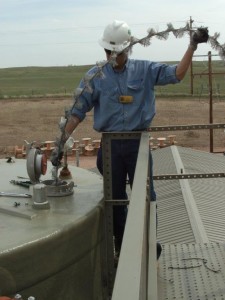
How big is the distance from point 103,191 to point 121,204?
175mm

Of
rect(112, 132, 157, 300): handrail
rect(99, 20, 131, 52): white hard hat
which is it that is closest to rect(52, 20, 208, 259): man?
rect(99, 20, 131, 52): white hard hat

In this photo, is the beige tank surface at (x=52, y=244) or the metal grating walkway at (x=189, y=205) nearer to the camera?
the beige tank surface at (x=52, y=244)

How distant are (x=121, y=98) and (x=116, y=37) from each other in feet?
1.59

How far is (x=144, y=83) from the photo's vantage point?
14.9 feet

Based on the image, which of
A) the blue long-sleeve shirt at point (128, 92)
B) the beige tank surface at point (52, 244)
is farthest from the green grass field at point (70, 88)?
the beige tank surface at point (52, 244)

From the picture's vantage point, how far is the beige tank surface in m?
3.19

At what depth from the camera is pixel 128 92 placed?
4.55 meters

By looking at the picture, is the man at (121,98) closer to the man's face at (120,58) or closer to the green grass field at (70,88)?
the man's face at (120,58)

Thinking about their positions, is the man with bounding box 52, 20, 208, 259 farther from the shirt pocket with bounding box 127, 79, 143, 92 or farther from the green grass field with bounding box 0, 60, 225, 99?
the green grass field with bounding box 0, 60, 225, 99

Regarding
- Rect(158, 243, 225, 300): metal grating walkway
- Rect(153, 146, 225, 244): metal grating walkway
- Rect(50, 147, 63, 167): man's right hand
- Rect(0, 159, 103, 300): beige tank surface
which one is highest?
Rect(50, 147, 63, 167): man's right hand

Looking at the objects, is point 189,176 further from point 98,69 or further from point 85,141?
point 85,141

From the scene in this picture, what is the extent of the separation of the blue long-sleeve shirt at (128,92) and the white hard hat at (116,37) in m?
0.16

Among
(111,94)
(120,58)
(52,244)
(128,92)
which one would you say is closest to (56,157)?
(111,94)

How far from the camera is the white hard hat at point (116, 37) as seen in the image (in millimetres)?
4473
